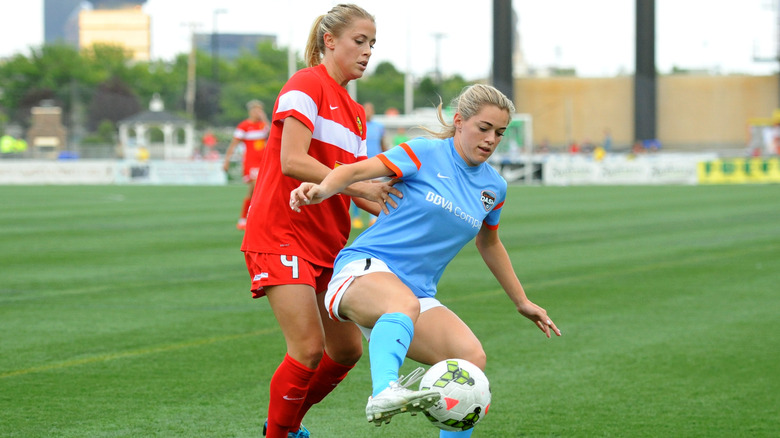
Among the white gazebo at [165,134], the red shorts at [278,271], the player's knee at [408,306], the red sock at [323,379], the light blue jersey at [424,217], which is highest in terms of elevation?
the white gazebo at [165,134]

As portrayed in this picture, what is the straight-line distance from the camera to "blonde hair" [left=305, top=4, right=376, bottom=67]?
15.8ft

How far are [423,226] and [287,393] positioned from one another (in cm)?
96

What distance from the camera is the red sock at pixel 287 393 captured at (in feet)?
15.5

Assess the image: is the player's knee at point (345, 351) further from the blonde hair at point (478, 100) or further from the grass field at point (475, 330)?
the blonde hair at point (478, 100)

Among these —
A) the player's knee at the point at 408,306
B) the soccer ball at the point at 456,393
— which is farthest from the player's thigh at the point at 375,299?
the soccer ball at the point at 456,393

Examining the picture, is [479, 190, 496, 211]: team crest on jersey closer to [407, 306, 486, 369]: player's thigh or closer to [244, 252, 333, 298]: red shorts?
[407, 306, 486, 369]: player's thigh

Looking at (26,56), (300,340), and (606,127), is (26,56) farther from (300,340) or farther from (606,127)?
(300,340)

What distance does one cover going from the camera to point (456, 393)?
4129 mm

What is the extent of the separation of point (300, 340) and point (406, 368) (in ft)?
7.58

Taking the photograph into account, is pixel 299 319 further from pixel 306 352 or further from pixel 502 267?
pixel 502 267

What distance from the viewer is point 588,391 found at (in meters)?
6.41

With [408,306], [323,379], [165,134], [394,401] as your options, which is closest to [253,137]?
[323,379]

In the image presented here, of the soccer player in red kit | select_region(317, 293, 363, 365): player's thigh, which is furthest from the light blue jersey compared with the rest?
select_region(317, 293, 363, 365): player's thigh

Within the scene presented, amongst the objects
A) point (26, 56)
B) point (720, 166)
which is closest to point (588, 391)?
point (720, 166)
